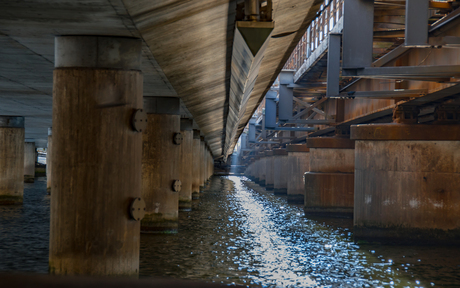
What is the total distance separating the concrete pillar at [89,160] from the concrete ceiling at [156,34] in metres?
0.44

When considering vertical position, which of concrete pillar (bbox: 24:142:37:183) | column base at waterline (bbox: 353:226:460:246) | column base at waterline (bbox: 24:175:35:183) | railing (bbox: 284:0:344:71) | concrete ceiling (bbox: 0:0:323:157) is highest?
railing (bbox: 284:0:344:71)

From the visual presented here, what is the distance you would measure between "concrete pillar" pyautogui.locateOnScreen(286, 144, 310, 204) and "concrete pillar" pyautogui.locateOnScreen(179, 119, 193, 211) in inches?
416

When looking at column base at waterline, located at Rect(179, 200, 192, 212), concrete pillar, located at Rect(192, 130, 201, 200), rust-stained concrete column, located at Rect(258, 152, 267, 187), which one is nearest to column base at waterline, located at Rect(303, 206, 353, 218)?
column base at waterline, located at Rect(179, 200, 192, 212)

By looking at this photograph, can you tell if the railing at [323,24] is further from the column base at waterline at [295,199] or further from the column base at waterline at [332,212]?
the column base at waterline at [295,199]

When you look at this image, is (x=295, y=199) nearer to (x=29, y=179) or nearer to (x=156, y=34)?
(x=29, y=179)

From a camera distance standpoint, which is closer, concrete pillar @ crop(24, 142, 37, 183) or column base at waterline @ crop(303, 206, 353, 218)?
column base at waterline @ crop(303, 206, 353, 218)

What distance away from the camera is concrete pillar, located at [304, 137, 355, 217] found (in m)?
24.4

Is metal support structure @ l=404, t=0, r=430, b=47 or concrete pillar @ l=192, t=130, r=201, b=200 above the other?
metal support structure @ l=404, t=0, r=430, b=47

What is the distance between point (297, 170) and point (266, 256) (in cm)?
2240

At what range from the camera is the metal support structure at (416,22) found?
10.8 meters

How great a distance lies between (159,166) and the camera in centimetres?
1659

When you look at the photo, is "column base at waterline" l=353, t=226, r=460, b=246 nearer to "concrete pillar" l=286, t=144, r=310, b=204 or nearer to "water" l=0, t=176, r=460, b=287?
"water" l=0, t=176, r=460, b=287

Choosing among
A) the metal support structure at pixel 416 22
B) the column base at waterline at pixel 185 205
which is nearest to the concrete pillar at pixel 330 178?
the column base at waterline at pixel 185 205

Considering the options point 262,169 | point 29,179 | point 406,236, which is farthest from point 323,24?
point 262,169
